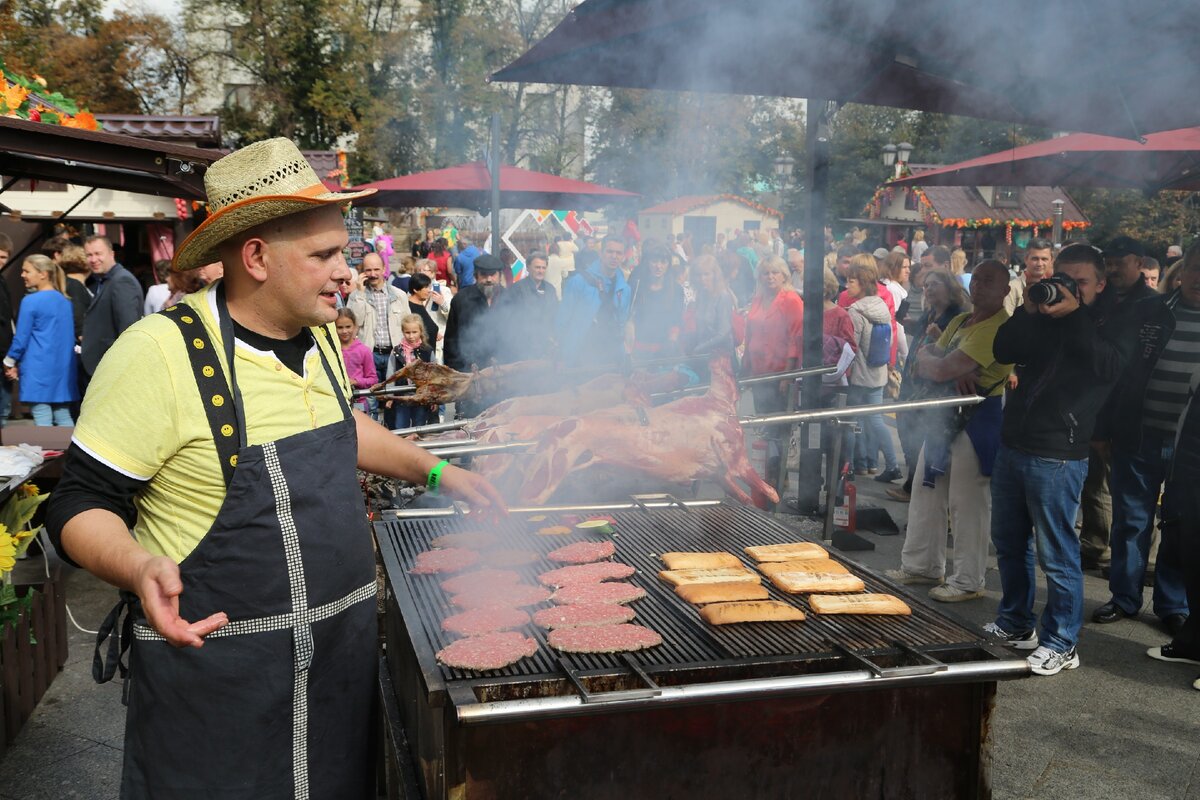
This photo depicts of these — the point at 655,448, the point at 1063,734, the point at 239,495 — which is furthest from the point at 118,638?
the point at 1063,734

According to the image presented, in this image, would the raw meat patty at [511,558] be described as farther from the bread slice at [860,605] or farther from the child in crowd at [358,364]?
the child in crowd at [358,364]

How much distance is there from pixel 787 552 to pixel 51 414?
8205mm

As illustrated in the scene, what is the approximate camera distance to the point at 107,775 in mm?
4055

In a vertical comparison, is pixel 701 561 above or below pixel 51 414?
above

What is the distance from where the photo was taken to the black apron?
229 cm

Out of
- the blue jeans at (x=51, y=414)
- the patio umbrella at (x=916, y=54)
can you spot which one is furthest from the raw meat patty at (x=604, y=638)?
the blue jeans at (x=51, y=414)

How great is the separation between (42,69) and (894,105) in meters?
27.2

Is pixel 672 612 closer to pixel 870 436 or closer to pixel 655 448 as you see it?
pixel 655 448

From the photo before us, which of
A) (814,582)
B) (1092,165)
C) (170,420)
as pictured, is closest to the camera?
(170,420)

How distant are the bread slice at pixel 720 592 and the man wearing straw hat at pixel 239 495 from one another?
1167 millimetres

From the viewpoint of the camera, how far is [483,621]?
2.89 metres

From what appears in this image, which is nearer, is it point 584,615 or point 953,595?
point 584,615

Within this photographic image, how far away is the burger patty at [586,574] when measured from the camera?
331 cm

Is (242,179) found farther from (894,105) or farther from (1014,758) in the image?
(894,105)
